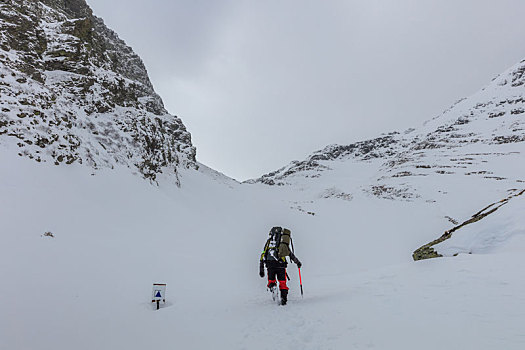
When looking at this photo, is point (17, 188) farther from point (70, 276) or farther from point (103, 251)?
point (70, 276)

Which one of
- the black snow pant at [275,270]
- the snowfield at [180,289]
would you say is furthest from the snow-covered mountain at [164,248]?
the black snow pant at [275,270]

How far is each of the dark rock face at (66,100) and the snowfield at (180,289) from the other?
1.82 metres

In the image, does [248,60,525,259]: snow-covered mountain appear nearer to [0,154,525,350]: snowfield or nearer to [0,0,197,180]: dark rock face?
[0,154,525,350]: snowfield

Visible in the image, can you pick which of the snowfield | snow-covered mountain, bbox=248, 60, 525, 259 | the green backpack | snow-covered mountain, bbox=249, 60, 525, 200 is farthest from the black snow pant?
snow-covered mountain, bbox=249, 60, 525, 200

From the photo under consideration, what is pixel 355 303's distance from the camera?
551 centimetres

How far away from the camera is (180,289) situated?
8328 millimetres

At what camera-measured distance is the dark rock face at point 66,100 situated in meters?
13.4

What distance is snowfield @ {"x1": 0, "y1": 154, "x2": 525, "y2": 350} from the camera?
4008mm

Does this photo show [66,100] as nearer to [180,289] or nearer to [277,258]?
[180,289]

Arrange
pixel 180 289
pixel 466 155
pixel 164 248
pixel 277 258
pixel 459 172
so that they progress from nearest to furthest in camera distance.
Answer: pixel 277 258 → pixel 180 289 → pixel 164 248 → pixel 459 172 → pixel 466 155

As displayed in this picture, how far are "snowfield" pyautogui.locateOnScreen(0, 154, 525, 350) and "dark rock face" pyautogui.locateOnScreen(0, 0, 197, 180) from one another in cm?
182

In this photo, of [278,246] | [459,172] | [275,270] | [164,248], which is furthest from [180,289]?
[459,172]

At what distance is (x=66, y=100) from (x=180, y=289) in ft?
57.5

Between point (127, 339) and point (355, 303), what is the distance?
4.48 meters
